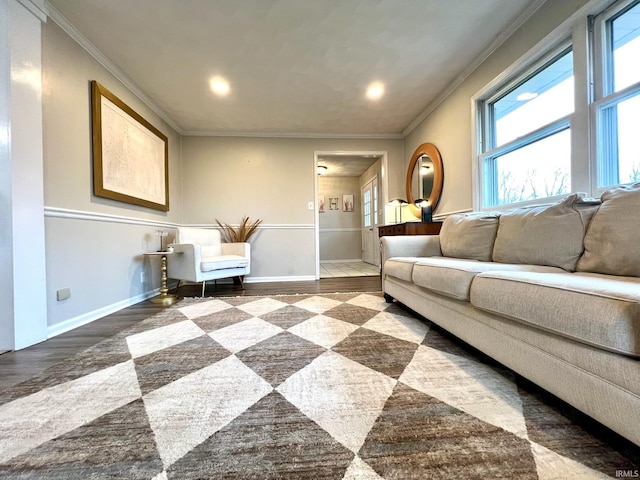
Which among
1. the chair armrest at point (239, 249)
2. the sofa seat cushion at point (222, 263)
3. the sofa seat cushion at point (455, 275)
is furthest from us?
the chair armrest at point (239, 249)

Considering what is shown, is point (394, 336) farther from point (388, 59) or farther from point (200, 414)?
point (388, 59)

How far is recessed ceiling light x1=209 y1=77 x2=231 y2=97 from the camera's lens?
263 cm

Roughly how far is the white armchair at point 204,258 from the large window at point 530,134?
284 centimetres

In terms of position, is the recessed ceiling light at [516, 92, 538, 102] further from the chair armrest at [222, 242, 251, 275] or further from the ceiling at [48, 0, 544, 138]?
the chair armrest at [222, 242, 251, 275]

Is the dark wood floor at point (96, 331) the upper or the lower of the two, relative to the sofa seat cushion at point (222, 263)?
lower

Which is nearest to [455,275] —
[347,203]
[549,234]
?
[549,234]

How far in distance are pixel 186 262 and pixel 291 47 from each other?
2356 mm

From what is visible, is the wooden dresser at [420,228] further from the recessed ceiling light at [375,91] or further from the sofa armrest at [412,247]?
the recessed ceiling light at [375,91]

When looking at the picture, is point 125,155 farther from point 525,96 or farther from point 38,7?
point 525,96

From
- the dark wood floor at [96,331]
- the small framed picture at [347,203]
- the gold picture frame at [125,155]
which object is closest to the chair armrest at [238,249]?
the dark wood floor at [96,331]

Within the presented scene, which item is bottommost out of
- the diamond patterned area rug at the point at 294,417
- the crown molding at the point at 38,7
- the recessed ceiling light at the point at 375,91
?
the diamond patterned area rug at the point at 294,417

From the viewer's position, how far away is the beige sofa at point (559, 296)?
0.68 metres

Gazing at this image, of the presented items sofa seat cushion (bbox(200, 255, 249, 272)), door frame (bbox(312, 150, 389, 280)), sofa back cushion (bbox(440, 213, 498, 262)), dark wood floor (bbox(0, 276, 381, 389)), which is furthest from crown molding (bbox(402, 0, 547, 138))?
sofa seat cushion (bbox(200, 255, 249, 272))

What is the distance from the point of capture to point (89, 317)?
204 centimetres
